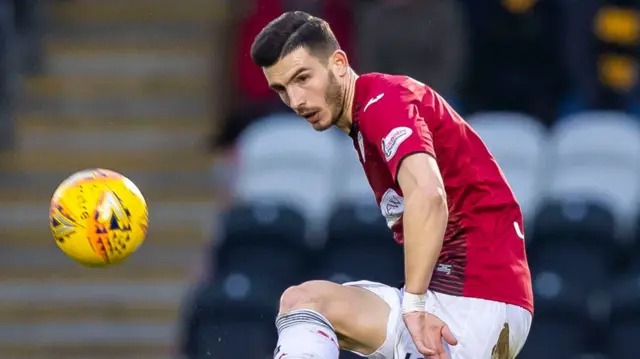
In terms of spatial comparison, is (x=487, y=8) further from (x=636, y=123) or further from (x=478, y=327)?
(x=478, y=327)

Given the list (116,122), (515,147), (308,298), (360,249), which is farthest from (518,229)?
(116,122)

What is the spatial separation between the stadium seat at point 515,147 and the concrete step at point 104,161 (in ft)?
7.83

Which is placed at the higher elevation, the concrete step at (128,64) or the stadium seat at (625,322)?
the concrete step at (128,64)

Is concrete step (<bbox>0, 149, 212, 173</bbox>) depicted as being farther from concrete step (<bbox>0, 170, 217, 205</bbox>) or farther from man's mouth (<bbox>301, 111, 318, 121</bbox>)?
man's mouth (<bbox>301, 111, 318, 121</bbox>)

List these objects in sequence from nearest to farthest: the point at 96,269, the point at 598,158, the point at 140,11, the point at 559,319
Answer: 1. the point at 559,319
2. the point at 598,158
3. the point at 96,269
4. the point at 140,11

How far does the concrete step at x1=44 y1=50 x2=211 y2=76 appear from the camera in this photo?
11102mm

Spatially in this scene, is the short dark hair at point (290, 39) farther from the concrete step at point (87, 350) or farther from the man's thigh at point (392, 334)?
the concrete step at point (87, 350)

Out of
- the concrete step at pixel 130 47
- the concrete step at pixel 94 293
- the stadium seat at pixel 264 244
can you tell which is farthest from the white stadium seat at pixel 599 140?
the concrete step at pixel 130 47

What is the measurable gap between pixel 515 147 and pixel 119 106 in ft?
10.6

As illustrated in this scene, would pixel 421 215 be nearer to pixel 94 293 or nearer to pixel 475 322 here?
pixel 475 322

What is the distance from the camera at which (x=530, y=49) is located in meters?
9.82

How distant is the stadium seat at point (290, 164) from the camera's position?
31.6ft

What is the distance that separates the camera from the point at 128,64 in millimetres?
11109

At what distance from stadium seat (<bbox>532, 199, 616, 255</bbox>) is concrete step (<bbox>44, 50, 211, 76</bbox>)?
11.6 feet
